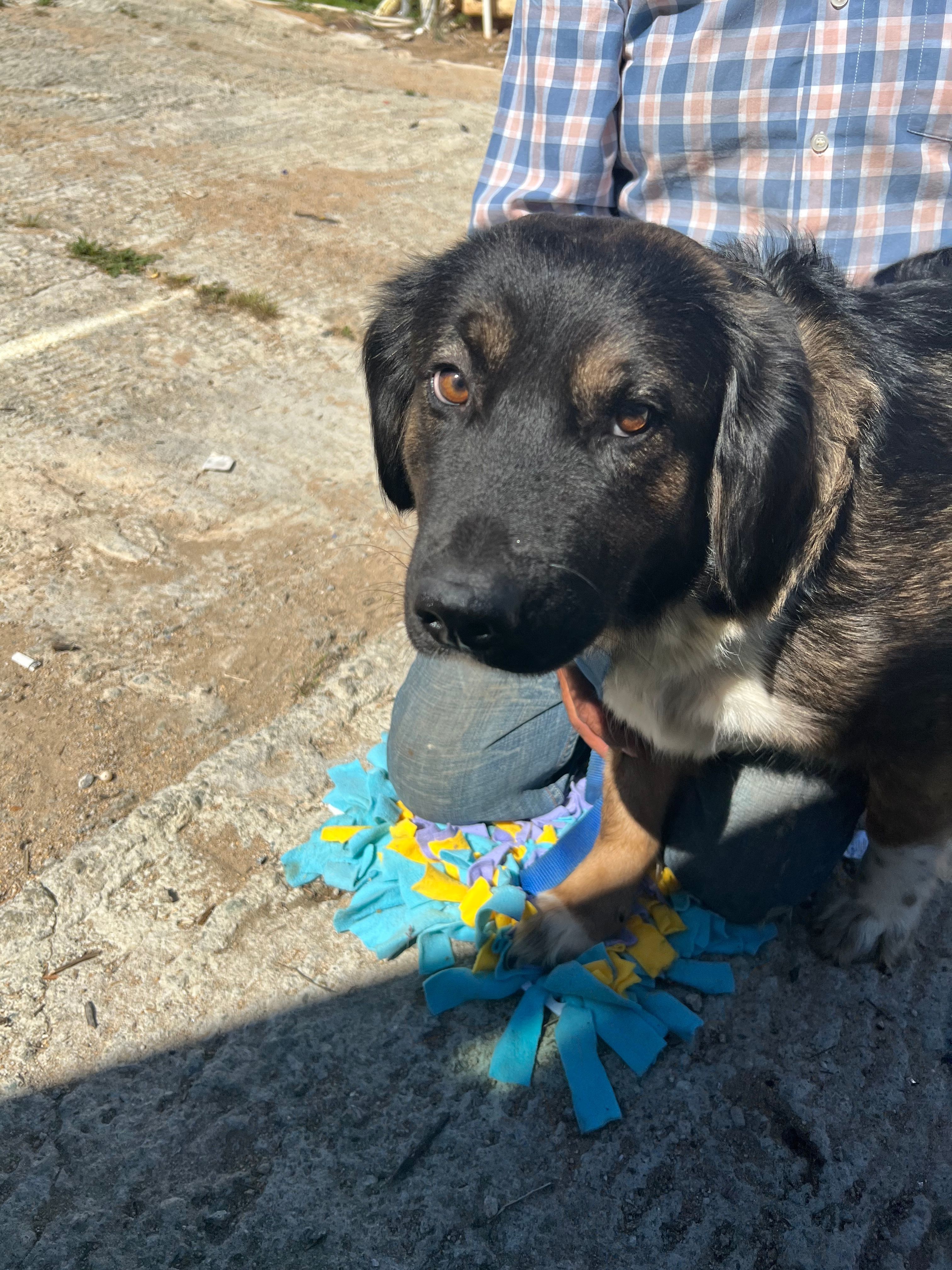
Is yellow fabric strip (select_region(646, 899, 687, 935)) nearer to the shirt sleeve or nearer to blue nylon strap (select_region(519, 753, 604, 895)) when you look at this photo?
blue nylon strap (select_region(519, 753, 604, 895))

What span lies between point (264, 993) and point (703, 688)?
1.27 metres

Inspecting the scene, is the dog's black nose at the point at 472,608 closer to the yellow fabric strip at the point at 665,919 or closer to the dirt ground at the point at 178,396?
the yellow fabric strip at the point at 665,919

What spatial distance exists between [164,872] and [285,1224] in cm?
100

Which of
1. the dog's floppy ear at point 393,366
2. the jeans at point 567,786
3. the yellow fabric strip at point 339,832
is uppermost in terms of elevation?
the dog's floppy ear at point 393,366

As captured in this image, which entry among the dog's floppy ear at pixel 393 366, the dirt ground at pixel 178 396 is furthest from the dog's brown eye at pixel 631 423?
the dirt ground at pixel 178 396

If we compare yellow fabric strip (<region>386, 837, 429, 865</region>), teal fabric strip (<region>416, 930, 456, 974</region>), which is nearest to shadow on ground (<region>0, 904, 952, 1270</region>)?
teal fabric strip (<region>416, 930, 456, 974</region>)

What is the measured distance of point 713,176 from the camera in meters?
2.93

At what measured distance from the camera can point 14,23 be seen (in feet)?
28.7

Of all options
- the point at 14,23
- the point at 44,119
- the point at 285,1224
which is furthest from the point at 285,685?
the point at 14,23

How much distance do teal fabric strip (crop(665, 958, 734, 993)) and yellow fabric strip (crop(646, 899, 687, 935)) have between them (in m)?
0.11

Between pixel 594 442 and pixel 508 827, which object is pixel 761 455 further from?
pixel 508 827

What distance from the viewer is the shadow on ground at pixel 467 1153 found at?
6.31 feet

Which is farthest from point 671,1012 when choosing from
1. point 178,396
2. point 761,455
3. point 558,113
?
point 178,396

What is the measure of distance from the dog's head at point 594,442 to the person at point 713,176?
0.52 meters
